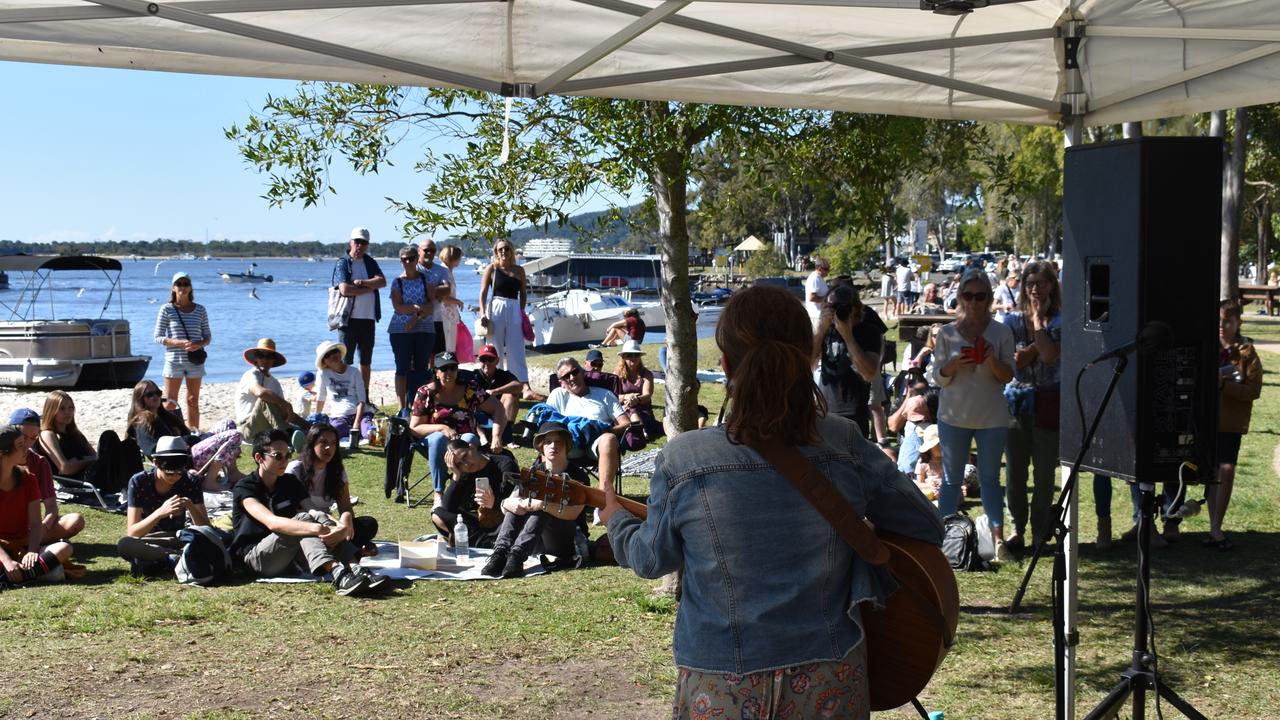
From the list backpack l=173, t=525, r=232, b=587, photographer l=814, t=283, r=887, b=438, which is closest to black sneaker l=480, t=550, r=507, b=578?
backpack l=173, t=525, r=232, b=587

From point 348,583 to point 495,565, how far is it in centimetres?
101

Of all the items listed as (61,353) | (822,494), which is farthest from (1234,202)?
(822,494)

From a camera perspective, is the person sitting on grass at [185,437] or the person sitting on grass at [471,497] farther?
the person sitting on grass at [185,437]

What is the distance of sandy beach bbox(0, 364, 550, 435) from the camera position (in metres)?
15.5

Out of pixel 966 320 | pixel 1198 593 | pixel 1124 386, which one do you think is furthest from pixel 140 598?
pixel 1198 593

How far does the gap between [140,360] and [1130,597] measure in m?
22.1

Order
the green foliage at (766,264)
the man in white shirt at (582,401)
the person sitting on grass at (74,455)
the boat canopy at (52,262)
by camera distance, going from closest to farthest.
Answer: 1. the person sitting on grass at (74,455)
2. the man in white shirt at (582,401)
3. the boat canopy at (52,262)
4. the green foliage at (766,264)

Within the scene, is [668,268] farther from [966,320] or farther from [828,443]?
[828,443]

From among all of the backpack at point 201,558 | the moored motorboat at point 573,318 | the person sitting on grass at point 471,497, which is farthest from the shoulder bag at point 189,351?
the moored motorboat at point 573,318

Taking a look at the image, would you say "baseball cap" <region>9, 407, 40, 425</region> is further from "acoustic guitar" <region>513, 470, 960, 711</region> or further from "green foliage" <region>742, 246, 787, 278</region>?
"green foliage" <region>742, 246, 787, 278</region>

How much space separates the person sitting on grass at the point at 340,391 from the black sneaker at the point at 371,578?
16.5ft

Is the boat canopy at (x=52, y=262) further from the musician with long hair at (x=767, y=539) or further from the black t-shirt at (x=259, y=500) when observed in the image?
the musician with long hair at (x=767, y=539)

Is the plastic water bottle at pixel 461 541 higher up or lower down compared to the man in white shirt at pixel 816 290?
lower down

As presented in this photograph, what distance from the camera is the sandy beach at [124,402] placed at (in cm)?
1546
